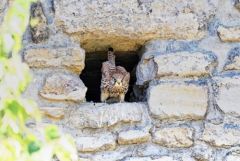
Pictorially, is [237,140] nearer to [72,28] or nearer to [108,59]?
[108,59]

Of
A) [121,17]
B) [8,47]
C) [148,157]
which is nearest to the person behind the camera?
[8,47]

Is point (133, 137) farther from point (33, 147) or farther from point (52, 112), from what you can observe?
point (33, 147)

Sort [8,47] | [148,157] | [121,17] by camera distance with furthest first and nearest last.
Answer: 1. [121,17]
2. [148,157]
3. [8,47]

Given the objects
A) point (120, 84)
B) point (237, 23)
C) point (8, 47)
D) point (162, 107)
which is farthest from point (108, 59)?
point (8, 47)

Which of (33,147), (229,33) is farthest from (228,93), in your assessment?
(33,147)

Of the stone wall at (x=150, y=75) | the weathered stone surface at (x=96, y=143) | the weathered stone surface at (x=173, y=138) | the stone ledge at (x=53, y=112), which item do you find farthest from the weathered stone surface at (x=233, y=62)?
the stone ledge at (x=53, y=112)

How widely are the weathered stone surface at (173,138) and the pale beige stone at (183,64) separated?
0.76ft

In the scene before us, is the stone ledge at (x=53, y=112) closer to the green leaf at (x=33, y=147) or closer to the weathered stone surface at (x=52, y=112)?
the weathered stone surface at (x=52, y=112)

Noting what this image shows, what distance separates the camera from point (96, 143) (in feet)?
7.77

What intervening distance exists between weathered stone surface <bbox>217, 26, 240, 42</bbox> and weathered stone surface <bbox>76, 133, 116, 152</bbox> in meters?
0.61

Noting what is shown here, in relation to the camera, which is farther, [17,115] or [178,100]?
[178,100]

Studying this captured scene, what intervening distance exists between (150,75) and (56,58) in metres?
0.38

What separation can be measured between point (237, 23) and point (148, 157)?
2.20 feet

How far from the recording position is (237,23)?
2.54 metres
